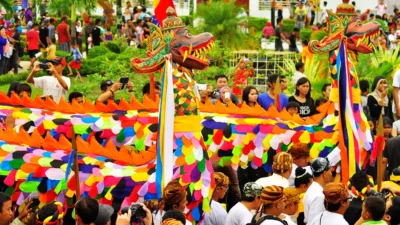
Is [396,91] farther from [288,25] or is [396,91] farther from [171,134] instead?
[288,25]

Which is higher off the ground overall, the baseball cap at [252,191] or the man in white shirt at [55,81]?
the man in white shirt at [55,81]

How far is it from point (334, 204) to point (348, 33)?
3.06 metres

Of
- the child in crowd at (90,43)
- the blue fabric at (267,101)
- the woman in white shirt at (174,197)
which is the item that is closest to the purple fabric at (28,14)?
the child in crowd at (90,43)

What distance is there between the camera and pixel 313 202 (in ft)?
25.6

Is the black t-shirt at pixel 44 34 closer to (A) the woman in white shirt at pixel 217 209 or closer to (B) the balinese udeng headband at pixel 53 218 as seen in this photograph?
(A) the woman in white shirt at pixel 217 209

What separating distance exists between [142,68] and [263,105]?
10.1 feet

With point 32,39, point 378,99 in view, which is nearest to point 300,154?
point 378,99

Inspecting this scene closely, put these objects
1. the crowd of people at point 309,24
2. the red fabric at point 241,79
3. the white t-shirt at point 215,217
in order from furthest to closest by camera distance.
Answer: the crowd of people at point 309,24 → the red fabric at point 241,79 → the white t-shirt at point 215,217

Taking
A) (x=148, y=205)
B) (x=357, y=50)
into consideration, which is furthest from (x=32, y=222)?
(x=357, y=50)

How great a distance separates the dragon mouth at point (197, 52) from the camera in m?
8.38

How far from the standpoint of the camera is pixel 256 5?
1348 inches

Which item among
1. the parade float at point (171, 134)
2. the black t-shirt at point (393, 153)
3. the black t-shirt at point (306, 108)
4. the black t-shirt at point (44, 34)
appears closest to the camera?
the parade float at point (171, 134)

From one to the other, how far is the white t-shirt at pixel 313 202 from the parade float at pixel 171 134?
0.75 meters

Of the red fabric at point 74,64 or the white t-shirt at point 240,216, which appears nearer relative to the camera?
the white t-shirt at point 240,216
